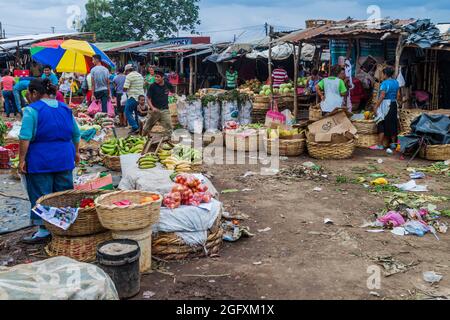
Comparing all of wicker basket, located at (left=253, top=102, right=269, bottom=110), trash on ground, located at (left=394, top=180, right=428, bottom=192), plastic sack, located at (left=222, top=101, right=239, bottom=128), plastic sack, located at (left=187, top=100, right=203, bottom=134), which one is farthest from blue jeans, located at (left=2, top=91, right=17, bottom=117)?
trash on ground, located at (left=394, top=180, right=428, bottom=192)

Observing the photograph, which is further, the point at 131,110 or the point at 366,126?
the point at 131,110

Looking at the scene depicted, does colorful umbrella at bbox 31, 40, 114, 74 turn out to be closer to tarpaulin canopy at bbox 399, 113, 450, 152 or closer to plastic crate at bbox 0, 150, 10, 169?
plastic crate at bbox 0, 150, 10, 169

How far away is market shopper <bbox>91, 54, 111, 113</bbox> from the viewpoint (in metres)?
13.1

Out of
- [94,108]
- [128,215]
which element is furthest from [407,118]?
[94,108]

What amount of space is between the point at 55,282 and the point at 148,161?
12.7ft

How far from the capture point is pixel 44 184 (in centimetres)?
518

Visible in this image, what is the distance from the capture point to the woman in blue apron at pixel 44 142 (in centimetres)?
484

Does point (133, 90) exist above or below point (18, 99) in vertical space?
above

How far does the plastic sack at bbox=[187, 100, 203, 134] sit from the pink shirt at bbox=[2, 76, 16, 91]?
725 cm

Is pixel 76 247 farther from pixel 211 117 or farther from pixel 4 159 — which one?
pixel 211 117

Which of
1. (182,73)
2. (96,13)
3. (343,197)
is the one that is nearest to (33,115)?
(343,197)

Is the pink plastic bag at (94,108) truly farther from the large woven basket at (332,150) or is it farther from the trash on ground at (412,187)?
the trash on ground at (412,187)

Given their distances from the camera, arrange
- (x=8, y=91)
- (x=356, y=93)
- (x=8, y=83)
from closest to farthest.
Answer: (x=356, y=93) → (x=8, y=83) → (x=8, y=91)

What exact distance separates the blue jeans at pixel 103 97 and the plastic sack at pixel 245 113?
404 centimetres
